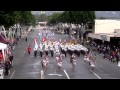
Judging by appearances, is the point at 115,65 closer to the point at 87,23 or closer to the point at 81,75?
the point at 81,75

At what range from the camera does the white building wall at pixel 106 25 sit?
289ft

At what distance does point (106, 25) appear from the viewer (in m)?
88.4

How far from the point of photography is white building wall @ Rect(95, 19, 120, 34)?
8819 cm

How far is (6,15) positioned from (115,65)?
563 inches
